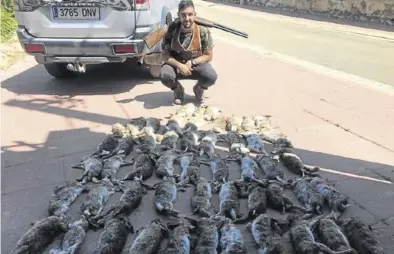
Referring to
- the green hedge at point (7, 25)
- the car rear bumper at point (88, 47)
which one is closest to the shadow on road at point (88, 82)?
the car rear bumper at point (88, 47)

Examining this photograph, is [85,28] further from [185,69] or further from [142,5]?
[185,69]

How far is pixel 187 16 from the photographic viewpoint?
698cm

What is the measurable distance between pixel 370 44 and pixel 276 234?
11503 millimetres

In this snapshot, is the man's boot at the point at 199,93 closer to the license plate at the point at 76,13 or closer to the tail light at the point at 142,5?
the tail light at the point at 142,5

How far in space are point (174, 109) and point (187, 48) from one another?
Answer: 978 millimetres

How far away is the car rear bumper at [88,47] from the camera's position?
7.73m

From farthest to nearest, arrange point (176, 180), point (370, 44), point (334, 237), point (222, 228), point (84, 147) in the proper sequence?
point (370, 44)
point (84, 147)
point (176, 180)
point (222, 228)
point (334, 237)

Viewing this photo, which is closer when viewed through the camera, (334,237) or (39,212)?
(334,237)

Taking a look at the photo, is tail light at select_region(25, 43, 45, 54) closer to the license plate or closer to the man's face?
the license plate

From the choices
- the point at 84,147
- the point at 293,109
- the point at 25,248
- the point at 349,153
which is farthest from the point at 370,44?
the point at 25,248

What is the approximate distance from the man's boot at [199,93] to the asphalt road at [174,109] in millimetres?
152

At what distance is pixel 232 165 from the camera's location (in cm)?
551

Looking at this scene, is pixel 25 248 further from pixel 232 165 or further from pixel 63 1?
pixel 63 1

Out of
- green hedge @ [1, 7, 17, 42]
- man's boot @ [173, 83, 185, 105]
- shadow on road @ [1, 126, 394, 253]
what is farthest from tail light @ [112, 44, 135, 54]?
green hedge @ [1, 7, 17, 42]
